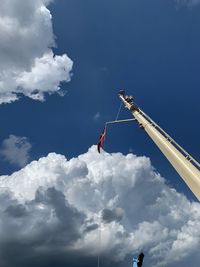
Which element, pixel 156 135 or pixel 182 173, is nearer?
pixel 182 173

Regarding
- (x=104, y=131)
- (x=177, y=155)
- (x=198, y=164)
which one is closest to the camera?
(x=198, y=164)

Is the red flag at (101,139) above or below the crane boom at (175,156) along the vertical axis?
above

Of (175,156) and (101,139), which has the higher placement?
(101,139)

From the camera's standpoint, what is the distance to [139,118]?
34.1 metres

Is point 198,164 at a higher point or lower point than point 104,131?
lower

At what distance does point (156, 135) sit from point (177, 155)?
4.73 meters

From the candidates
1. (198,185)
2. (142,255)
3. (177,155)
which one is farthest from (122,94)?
(142,255)

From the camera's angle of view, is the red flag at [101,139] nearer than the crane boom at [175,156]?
No

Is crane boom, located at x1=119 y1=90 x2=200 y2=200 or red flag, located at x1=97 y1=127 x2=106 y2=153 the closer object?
crane boom, located at x1=119 y1=90 x2=200 y2=200

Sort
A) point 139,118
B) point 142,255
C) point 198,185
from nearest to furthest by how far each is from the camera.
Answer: point 142,255 → point 198,185 → point 139,118

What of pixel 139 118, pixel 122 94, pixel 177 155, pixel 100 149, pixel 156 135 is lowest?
pixel 177 155

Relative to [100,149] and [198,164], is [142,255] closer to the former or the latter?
[198,164]

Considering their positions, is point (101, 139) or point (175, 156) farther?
point (101, 139)

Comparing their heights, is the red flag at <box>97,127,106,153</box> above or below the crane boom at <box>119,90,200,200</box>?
above
